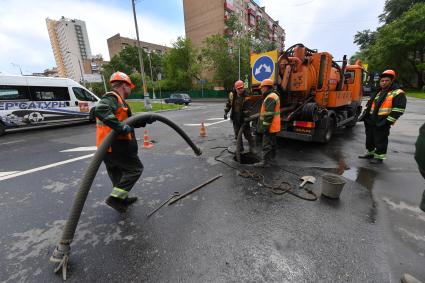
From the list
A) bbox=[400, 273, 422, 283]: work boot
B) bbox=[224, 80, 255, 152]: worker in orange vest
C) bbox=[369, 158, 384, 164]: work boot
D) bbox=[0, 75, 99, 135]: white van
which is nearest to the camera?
bbox=[400, 273, 422, 283]: work boot

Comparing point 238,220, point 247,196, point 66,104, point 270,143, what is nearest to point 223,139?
point 270,143

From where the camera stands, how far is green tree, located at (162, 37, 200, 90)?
4088cm

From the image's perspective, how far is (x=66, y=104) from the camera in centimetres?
Result: 1005

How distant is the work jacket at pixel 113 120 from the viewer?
2.25 meters

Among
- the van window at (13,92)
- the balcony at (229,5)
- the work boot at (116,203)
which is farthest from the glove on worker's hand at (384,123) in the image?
the balcony at (229,5)

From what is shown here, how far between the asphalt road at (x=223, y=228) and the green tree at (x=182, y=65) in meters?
40.3

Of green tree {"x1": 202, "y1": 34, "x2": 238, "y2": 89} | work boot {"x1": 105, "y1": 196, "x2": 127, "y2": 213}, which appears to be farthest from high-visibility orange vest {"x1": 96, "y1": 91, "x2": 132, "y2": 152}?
green tree {"x1": 202, "y1": 34, "x2": 238, "y2": 89}

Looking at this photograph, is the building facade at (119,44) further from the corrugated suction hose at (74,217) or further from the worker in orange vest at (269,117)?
the corrugated suction hose at (74,217)

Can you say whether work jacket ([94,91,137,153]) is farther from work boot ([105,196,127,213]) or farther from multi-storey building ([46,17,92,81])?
multi-storey building ([46,17,92,81])

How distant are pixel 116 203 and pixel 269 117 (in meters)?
3.14

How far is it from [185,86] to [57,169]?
136ft

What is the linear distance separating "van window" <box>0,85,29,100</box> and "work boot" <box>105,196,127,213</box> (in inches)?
379

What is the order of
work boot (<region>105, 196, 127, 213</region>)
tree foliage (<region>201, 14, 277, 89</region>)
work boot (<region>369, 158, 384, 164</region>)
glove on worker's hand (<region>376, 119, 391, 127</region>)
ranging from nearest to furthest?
work boot (<region>105, 196, 127, 213</region>)
glove on worker's hand (<region>376, 119, 391, 127</region>)
work boot (<region>369, 158, 384, 164</region>)
tree foliage (<region>201, 14, 277, 89</region>)

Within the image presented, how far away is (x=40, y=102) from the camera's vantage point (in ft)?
30.2
